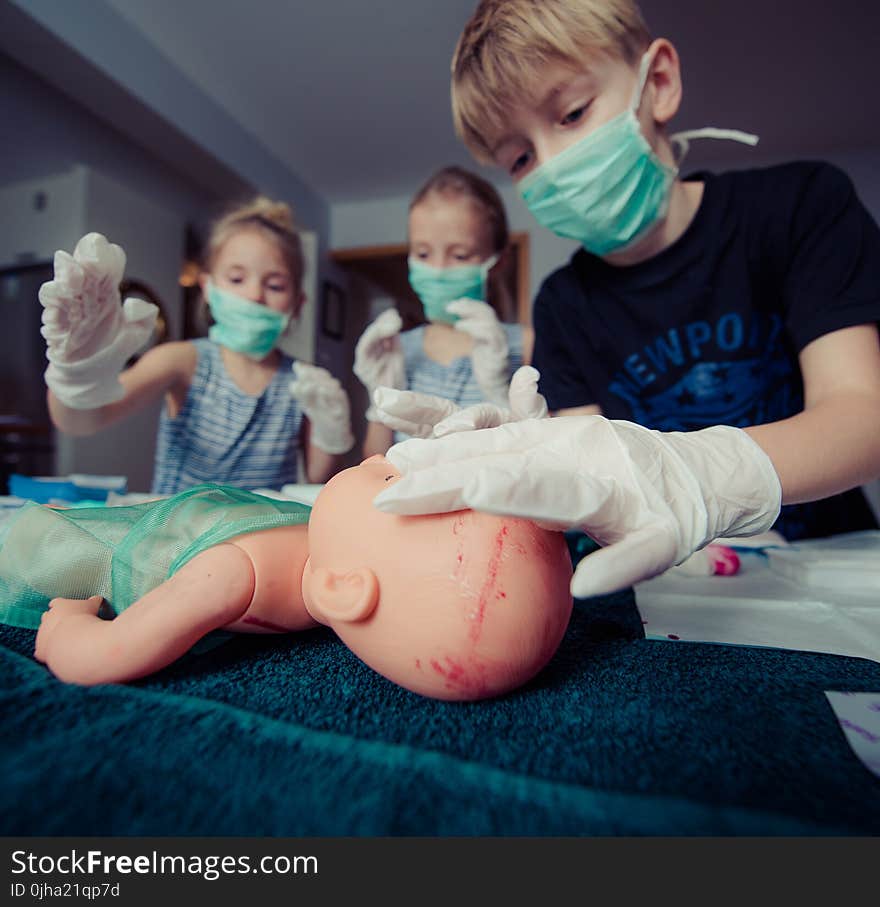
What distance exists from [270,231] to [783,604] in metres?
1.48

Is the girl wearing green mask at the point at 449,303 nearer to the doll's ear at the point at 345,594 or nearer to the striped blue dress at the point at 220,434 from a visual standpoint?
the striped blue dress at the point at 220,434

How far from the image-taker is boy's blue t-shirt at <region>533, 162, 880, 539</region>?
2.71ft

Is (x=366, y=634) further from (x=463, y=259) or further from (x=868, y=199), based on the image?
(x=868, y=199)

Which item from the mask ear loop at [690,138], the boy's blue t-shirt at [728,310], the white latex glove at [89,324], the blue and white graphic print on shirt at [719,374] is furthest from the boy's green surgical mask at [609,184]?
the white latex glove at [89,324]

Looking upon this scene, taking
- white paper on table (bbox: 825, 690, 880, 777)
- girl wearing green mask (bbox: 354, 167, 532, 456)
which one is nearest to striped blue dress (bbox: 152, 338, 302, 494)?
girl wearing green mask (bbox: 354, 167, 532, 456)

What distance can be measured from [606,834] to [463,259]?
4.47 feet

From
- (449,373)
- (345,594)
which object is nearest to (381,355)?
(449,373)

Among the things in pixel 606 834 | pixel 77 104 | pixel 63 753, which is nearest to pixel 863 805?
pixel 606 834

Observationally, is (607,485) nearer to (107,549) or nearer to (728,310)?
(107,549)

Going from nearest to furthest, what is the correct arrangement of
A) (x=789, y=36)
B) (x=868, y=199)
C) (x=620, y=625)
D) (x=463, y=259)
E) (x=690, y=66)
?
(x=620, y=625), (x=463, y=259), (x=789, y=36), (x=690, y=66), (x=868, y=199)

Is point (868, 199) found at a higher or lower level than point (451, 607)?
higher

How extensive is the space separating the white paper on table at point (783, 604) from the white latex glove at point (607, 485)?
0.16m

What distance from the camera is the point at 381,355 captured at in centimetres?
143

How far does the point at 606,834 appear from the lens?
29cm
